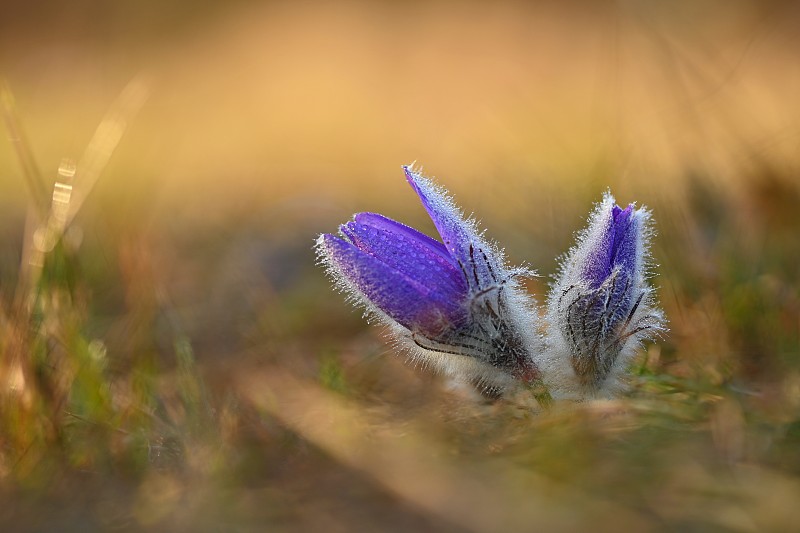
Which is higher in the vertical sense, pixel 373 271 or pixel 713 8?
pixel 713 8

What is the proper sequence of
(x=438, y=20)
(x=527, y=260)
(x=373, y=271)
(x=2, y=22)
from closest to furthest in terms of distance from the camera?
(x=373, y=271) < (x=527, y=260) < (x=438, y=20) < (x=2, y=22)

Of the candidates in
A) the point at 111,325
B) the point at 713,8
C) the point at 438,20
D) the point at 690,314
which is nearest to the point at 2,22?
the point at 438,20

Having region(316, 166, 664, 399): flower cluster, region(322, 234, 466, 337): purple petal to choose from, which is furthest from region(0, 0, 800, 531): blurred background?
region(322, 234, 466, 337): purple petal

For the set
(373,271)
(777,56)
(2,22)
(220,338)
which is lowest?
(2,22)

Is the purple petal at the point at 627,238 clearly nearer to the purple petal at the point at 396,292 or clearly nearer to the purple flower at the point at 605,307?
the purple flower at the point at 605,307

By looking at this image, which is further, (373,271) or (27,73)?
(27,73)

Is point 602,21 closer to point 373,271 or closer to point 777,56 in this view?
point 777,56

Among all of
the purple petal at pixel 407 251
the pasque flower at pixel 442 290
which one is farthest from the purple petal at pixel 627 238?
the purple petal at pixel 407 251
